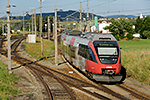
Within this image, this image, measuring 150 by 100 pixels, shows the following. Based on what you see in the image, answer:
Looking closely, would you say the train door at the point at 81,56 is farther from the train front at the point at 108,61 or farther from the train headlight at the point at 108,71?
the train headlight at the point at 108,71

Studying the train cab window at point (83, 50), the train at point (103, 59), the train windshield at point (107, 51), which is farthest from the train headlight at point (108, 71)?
the train cab window at point (83, 50)

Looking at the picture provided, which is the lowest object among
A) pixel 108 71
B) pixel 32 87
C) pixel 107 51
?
pixel 32 87

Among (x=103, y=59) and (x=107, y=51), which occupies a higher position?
(x=107, y=51)

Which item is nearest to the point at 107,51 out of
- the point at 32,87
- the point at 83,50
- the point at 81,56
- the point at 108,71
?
the point at 108,71

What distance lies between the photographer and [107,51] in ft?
54.0

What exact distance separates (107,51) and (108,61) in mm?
841

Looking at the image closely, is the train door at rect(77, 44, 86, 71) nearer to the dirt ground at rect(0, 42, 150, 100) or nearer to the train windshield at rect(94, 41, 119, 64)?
the train windshield at rect(94, 41, 119, 64)

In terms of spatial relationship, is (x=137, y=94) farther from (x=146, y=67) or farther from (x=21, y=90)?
(x=21, y=90)

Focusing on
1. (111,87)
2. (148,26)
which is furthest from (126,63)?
(148,26)

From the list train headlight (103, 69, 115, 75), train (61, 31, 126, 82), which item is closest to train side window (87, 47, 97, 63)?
train (61, 31, 126, 82)

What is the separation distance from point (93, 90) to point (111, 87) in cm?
174

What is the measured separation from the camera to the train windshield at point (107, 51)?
1617 centimetres

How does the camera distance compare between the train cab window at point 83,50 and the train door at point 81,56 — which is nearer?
the train cab window at point 83,50

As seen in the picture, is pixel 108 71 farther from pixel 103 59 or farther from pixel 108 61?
pixel 103 59
